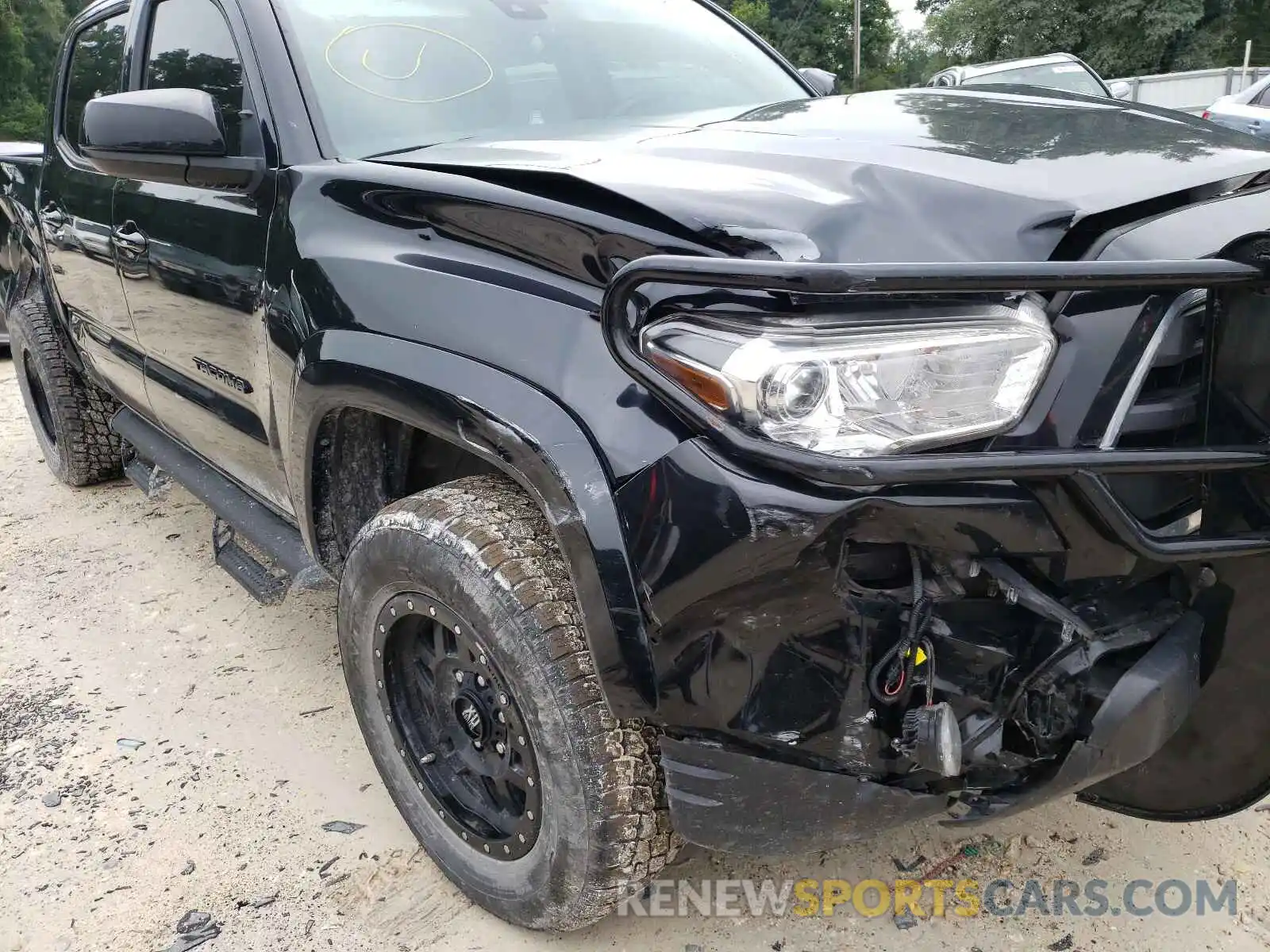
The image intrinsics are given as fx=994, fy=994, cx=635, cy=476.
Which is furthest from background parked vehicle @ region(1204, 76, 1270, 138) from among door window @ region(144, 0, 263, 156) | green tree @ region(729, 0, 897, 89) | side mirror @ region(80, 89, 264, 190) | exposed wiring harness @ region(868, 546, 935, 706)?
green tree @ region(729, 0, 897, 89)

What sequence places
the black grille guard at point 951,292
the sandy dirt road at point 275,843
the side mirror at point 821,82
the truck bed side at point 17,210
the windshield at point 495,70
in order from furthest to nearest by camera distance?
the truck bed side at point 17,210 < the side mirror at point 821,82 < the windshield at point 495,70 < the sandy dirt road at point 275,843 < the black grille guard at point 951,292

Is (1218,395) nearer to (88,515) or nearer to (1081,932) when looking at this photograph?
(1081,932)

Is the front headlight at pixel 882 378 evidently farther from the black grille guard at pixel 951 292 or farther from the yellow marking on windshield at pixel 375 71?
the yellow marking on windshield at pixel 375 71

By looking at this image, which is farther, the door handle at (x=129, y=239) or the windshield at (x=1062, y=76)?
the windshield at (x=1062, y=76)

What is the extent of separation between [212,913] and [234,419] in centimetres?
120

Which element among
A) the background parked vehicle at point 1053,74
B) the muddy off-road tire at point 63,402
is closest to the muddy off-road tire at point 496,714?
the muddy off-road tire at point 63,402

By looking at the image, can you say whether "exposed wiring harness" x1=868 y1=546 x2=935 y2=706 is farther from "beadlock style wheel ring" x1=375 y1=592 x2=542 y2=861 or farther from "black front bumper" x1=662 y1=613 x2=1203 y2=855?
"beadlock style wheel ring" x1=375 y1=592 x2=542 y2=861

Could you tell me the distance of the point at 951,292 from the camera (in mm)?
1300

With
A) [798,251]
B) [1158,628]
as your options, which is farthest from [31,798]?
[1158,628]

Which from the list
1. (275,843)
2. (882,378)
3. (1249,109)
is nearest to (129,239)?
(275,843)

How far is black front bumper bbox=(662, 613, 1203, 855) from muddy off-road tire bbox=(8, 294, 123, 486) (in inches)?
154

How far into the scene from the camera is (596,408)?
1446 millimetres

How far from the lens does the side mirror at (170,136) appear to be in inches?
85.5

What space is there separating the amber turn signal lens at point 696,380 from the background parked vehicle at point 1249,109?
36.3 feet
